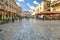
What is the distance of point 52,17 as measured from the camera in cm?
6606

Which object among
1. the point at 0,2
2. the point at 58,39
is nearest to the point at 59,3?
the point at 0,2

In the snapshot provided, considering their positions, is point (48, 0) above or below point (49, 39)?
above

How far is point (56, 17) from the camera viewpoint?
65938 millimetres

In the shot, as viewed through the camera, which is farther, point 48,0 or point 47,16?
point 48,0

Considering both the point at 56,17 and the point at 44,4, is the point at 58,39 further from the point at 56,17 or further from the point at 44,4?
the point at 44,4

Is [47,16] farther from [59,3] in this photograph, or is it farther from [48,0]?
[48,0]

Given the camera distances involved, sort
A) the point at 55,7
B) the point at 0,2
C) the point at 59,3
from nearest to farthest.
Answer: the point at 0,2 < the point at 59,3 < the point at 55,7

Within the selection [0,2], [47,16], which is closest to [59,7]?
[47,16]

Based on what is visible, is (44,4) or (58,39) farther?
(44,4)

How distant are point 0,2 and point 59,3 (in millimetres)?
26498

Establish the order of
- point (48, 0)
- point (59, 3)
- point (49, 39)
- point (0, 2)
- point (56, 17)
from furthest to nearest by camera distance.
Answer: point (48, 0) < point (59, 3) < point (56, 17) < point (0, 2) < point (49, 39)

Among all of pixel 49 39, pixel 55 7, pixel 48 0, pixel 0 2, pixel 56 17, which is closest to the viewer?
pixel 49 39

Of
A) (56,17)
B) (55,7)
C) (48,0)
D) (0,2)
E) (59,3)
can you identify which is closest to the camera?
(0,2)

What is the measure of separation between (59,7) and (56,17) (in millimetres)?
8151
